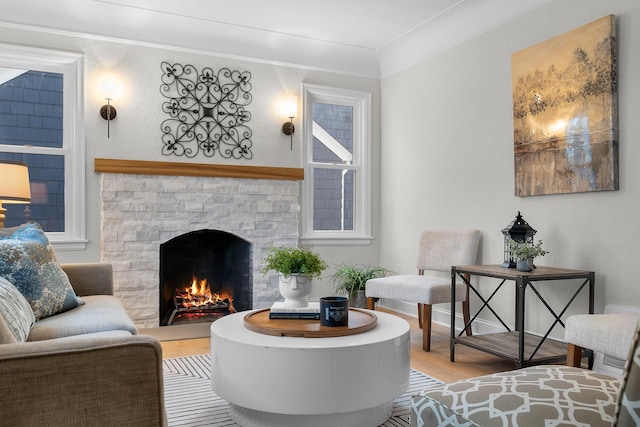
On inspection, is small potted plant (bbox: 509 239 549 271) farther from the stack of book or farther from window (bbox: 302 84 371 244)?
window (bbox: 302 84 371 244)

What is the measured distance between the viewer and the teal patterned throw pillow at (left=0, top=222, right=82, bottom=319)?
2.29m

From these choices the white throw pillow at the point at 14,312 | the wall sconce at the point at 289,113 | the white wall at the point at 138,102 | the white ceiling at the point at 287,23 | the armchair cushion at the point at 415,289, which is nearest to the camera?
the white throw pillow at the point at 14,312

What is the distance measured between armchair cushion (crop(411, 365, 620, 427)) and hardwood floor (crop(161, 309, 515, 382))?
1500mm

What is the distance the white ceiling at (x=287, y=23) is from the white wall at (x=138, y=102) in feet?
0.27

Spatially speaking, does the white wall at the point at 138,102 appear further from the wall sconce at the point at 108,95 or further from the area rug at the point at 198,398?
the area rug at the point at 198,398

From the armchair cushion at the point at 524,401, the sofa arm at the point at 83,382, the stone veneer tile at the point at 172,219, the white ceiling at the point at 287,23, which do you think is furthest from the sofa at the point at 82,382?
the white ceiling at the point at 287,23

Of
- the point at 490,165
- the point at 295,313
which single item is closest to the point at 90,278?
the point at 295,313

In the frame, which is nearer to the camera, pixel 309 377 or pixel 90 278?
pixel 309 377

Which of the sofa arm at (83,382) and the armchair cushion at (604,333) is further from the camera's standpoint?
the armchair cushion at (604,333)

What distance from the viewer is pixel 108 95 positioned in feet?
13.5

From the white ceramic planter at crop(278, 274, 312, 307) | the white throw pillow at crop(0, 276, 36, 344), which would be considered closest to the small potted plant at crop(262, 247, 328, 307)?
the white ceramic planter at crop(278, 274, 312, 307)

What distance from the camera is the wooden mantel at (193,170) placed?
13.5 ft

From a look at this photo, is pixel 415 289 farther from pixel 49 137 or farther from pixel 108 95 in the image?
pixel 49 137

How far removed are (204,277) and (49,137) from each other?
1.70 metres
